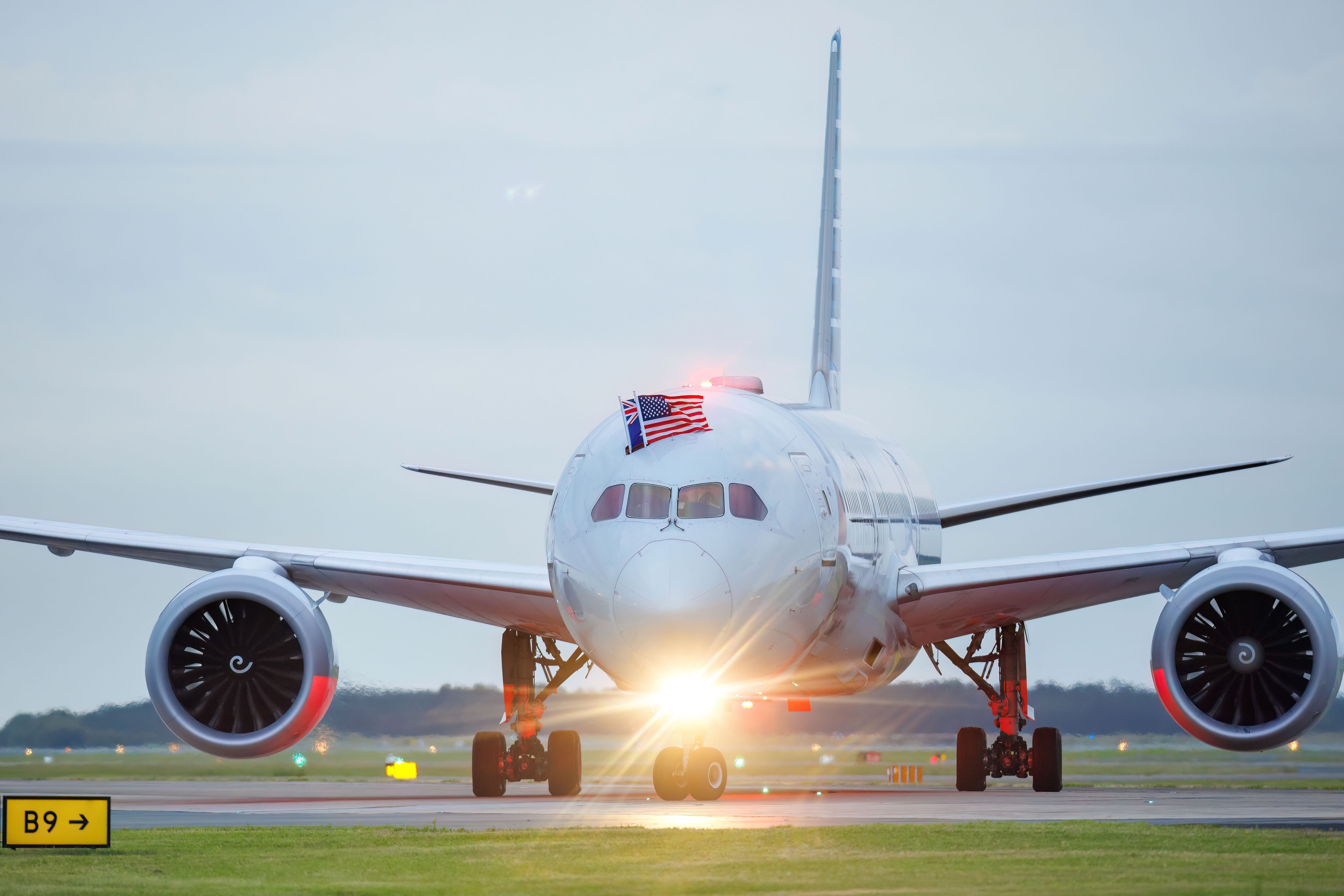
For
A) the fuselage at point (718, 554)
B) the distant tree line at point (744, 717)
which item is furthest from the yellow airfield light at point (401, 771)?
the fuselage at point (718, 554)

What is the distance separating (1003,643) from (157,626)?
1024 centimetres

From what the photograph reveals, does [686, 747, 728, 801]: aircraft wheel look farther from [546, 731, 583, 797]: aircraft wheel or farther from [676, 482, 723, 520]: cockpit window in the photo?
[676, 482, 723, 520]: cockpit window

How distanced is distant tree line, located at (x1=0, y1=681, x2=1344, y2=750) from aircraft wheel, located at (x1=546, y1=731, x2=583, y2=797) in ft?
21.9

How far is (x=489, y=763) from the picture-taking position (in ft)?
69.1

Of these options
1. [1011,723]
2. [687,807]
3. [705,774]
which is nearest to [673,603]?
[687,807]

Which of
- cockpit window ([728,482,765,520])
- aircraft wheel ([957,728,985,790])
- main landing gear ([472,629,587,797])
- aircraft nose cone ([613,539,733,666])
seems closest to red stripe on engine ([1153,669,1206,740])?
cockpit window ([728,482,765,520])

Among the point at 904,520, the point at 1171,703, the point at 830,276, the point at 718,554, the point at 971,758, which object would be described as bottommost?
the point at 971,758

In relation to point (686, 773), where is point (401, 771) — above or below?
below

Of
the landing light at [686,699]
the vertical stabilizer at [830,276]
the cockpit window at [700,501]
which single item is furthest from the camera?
the vertical stabilizer at [830,276]

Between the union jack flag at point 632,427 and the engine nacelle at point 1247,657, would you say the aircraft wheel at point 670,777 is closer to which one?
the union jack flag at point 632,427

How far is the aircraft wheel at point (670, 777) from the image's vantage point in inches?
733

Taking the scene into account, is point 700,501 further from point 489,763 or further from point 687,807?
point 489,763

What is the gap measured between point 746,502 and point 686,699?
2073 mm

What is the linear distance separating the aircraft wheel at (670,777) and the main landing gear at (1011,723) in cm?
466
